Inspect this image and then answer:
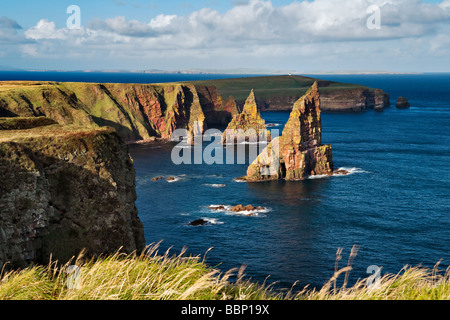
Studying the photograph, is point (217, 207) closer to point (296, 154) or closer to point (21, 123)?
point (296, 154)

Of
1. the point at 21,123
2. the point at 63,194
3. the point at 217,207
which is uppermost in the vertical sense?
the point at 21,123

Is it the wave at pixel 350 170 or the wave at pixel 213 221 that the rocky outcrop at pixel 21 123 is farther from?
the wave at pixel 350 170

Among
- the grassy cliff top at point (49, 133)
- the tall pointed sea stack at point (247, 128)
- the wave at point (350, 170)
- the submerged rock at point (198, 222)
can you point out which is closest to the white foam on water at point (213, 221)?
the submerged rock at point (198, 222)

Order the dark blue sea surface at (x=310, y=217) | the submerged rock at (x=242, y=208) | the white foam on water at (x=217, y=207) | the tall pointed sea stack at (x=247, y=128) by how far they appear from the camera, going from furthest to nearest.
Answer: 1. the tall pointed sea stack at (x=247, y=128)
2. the white foam on water at (x=217, y=207)
3. the submerged rock at (x=242, y=208)
4. the dark blue sea surface at (x=310, y=217)

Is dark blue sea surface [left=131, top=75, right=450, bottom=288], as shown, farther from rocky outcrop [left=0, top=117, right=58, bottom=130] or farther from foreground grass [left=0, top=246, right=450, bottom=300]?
foreground grass [left=0, top=246, right=450, bottom=300]

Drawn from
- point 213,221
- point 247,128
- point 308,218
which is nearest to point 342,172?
point 308,218

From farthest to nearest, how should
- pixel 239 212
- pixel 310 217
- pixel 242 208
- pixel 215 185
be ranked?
pixel 215 185, pixel 242 208, pixel 239 212, pixel 310 217
